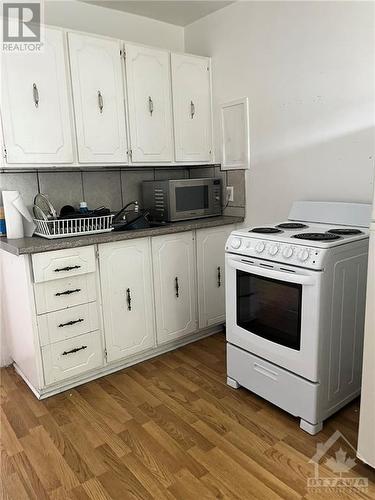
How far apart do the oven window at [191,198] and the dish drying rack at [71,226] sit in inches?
22.0

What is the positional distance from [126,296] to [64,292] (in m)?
0.41

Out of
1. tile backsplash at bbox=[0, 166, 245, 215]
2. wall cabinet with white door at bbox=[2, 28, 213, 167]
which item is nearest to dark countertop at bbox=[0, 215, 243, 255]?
tile backsplash at bbox=[0, 166, 245, 215]

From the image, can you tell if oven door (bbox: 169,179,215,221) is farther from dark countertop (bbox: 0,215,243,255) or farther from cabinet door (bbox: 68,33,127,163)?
cabinet door (bbox: 68,33,127,163)

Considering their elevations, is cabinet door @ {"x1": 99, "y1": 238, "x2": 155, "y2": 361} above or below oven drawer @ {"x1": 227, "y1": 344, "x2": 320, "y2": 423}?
above

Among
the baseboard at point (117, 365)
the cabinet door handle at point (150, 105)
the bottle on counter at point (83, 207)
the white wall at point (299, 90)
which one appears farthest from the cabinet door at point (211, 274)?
the cabinet door handle at point (150, 105)

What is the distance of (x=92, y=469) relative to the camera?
170 centimetres

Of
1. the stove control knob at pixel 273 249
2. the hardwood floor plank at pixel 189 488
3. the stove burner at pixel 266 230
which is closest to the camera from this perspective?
the hardwood floor plank at pixel 189 488

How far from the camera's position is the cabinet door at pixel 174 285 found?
2592 mm

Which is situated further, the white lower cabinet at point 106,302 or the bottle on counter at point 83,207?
the bottle on counter at point 83,207

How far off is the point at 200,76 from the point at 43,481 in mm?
2727

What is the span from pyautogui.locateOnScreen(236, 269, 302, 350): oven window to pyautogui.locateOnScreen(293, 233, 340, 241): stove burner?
240 mm

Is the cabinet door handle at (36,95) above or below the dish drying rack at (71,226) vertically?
above

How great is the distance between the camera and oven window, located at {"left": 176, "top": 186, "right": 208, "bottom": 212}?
2.79 metres

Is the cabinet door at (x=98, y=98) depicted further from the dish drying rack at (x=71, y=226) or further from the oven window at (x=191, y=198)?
the oven window at (x=191, y=198)
